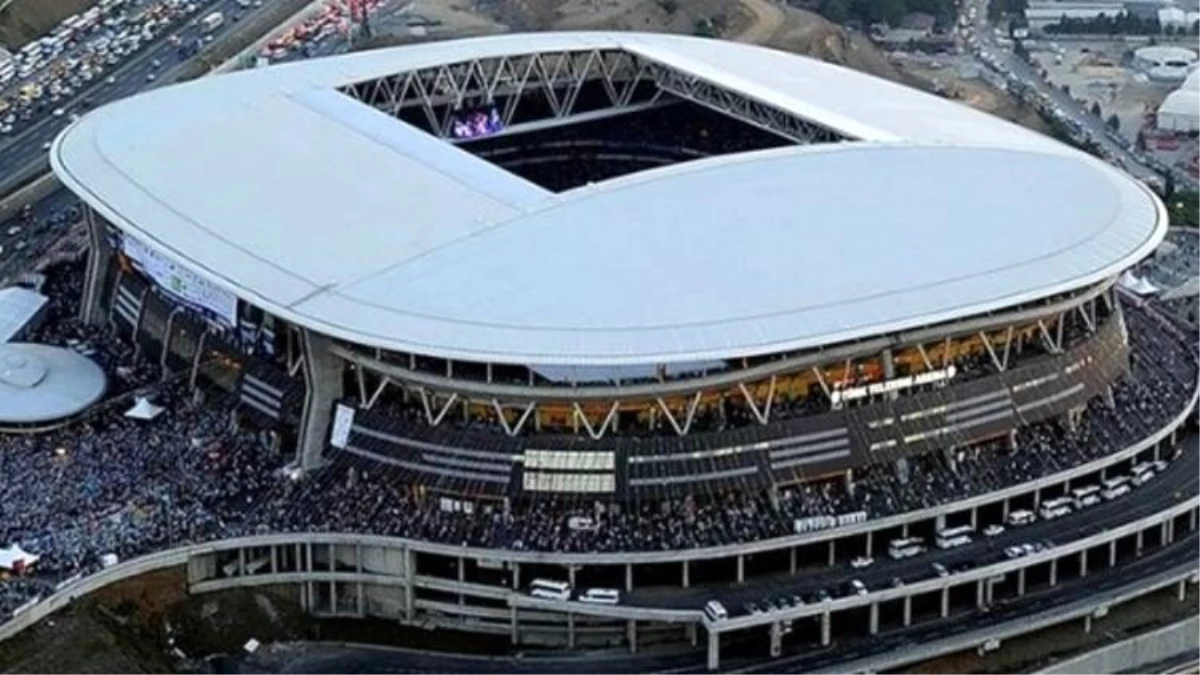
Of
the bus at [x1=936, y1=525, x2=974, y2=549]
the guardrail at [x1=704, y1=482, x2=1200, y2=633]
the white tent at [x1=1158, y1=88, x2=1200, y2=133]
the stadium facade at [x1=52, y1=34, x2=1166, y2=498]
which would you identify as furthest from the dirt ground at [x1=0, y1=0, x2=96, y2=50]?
the guardrail at [x1=704, y1=482, x2=1200, y2=633]

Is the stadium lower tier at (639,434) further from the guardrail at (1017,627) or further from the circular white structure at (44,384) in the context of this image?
the guardrail at (1017,627)

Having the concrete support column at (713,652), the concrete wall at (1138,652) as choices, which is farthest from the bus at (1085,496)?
the concrete support column at (713,652)

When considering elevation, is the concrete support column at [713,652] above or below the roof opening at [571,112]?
below

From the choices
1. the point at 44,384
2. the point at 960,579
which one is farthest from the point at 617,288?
the point at 44,384

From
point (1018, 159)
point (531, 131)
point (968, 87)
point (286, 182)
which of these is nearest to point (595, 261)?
point (286, 182)

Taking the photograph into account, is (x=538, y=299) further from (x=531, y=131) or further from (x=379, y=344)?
(x=531, y=131)

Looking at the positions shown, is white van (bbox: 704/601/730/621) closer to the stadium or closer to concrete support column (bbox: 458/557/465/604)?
the stadium
